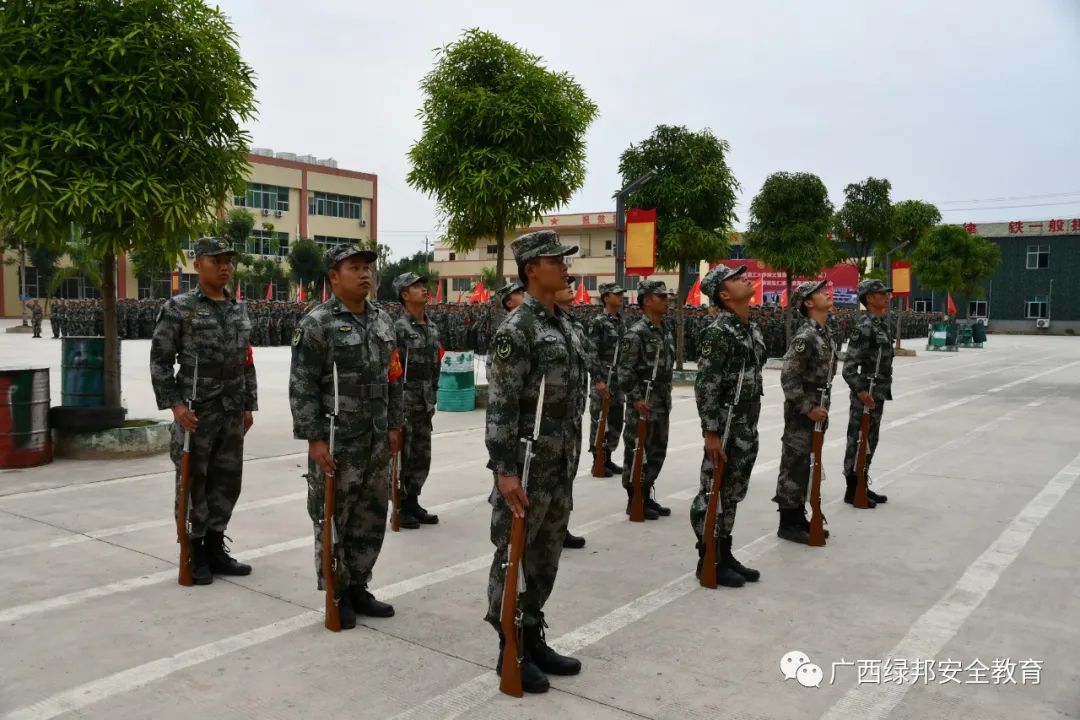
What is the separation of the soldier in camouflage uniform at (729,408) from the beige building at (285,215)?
52.2 m

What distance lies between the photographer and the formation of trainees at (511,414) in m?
3.79

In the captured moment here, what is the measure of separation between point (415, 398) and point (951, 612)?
3.90 m

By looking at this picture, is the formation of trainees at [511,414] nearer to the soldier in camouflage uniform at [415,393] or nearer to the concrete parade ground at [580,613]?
the soldier in camouflage uniform at [415,393]

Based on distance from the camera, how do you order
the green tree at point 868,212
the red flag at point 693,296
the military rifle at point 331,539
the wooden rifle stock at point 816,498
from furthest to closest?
the red flag at point 693,296
the green tree at point 868,212
the wooden rifle stock at point 816,498
the military rifle at point 331,539

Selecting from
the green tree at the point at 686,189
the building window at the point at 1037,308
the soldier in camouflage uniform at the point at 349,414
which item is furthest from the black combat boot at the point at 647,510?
the building window at the point at 1037,308

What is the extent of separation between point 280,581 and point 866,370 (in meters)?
5.00

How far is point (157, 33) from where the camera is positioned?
8.31m

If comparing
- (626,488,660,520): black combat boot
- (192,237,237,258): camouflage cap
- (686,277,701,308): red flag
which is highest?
(686,277,701,308): red flag

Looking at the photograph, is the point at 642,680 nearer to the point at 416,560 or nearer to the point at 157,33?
the point at 416,560

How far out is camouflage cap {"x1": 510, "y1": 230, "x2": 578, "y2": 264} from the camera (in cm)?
384

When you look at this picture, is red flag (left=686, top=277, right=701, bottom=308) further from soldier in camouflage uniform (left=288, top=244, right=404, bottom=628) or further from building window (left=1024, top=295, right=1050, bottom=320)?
soldier in camouflage uniform (left=288, top=244, right=404, bottom=628)

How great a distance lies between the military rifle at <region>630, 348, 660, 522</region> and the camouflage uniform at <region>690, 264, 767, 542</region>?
143cm

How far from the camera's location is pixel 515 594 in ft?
12.1

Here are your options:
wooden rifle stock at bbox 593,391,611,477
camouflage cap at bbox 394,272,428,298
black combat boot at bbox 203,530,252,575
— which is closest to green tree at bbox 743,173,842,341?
wooden rifle stock at bbox 593,391,611,477
